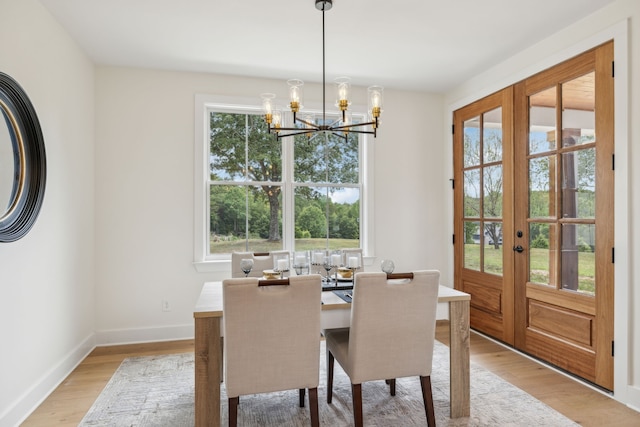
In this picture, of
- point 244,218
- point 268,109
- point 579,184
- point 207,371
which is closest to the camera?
point 207,371

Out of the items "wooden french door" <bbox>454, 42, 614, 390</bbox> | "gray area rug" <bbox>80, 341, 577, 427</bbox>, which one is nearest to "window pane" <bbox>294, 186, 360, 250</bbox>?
"wooden french door" <bbox>454, 42, 614, 390</bbox>

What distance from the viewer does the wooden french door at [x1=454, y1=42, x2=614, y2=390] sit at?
2691 mm

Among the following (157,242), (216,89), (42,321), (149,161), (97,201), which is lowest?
(42,321)

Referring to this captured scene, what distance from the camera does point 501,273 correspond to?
12.1 feet

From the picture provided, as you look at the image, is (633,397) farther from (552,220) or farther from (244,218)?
(244,218)

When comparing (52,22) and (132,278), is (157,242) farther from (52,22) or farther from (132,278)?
(52,22)

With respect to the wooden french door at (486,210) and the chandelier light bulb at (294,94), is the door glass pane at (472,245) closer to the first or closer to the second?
the wooden french door at (486,210)

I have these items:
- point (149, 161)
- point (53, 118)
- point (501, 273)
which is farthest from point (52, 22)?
point (501, 273)

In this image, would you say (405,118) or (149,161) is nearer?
(149,161)

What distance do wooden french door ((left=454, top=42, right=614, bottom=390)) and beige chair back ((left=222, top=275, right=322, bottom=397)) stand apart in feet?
6.94

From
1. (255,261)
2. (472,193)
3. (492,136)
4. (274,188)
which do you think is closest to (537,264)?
(472,193)

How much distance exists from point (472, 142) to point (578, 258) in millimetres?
1673

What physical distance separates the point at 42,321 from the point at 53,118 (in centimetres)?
145

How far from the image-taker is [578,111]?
2898 millimetres
